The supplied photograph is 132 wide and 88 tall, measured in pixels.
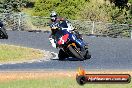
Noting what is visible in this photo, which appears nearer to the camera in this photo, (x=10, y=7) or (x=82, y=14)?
(x=82, y=14)

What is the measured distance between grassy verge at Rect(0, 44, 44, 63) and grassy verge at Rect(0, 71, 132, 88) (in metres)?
4.87

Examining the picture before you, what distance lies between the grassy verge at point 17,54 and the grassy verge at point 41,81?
16.0 feet

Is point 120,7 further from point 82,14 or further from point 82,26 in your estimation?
point 82,26

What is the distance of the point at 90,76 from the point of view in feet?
35.1

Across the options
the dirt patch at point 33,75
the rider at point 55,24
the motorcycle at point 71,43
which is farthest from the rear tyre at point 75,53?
the dirt patch at point 33,75

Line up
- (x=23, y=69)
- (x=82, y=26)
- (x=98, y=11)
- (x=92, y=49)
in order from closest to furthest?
1. (x=23, y=69)
2. (x=92, y=49)
3. (x=82, y=26)
4. (x=98, y=11)

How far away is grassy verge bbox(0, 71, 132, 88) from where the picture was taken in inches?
476

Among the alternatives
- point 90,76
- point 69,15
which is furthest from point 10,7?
point 90,76

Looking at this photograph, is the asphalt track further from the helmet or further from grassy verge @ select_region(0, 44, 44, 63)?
the helmet

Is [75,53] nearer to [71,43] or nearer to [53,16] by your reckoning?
[71,43]

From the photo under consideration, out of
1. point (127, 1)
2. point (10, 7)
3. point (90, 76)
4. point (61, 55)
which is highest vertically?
point (90, 76)

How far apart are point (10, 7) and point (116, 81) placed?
40.7 meters

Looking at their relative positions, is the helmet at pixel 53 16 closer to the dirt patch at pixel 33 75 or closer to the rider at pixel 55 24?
the rider at pixel 55 24

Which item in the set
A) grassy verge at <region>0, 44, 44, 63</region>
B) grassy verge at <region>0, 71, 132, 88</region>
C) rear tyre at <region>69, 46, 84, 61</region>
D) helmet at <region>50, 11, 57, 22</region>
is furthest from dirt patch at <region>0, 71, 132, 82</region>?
grassy verge at <region>0, 44, 44, 63</region>
